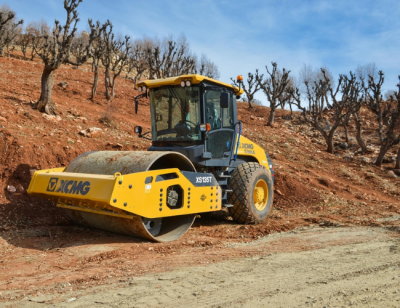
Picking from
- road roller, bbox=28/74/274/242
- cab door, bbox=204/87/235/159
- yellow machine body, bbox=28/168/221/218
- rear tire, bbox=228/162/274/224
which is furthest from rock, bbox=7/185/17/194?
rear tire, bbox=228/162/274/224

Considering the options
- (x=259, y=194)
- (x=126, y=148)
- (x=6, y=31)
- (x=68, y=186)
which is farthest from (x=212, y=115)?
(x=6, y=31)

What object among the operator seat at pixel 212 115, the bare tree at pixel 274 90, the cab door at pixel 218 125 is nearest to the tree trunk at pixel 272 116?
the bare tree at pixel 274 90

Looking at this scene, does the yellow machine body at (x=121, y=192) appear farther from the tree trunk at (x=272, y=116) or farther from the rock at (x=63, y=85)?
the tree trunk at (x=272, y=116)

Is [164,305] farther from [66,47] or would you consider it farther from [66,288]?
[66,47]

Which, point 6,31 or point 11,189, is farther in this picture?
point 6,31

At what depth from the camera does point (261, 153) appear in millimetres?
8672

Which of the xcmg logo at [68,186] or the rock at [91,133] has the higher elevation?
the rock at [91,133]

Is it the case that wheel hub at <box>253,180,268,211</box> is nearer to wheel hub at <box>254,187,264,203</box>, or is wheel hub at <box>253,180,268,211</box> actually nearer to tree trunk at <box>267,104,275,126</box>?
wheel hub at <box>254,187,264,203</box>

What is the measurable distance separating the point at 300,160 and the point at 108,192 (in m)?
13.5

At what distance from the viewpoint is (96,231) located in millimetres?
6359

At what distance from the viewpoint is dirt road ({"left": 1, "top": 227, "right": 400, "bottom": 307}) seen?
332 cm

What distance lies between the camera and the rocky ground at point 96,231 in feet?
14.7

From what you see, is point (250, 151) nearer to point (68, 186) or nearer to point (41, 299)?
point (68, 186)

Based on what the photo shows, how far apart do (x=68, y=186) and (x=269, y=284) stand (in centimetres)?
327
